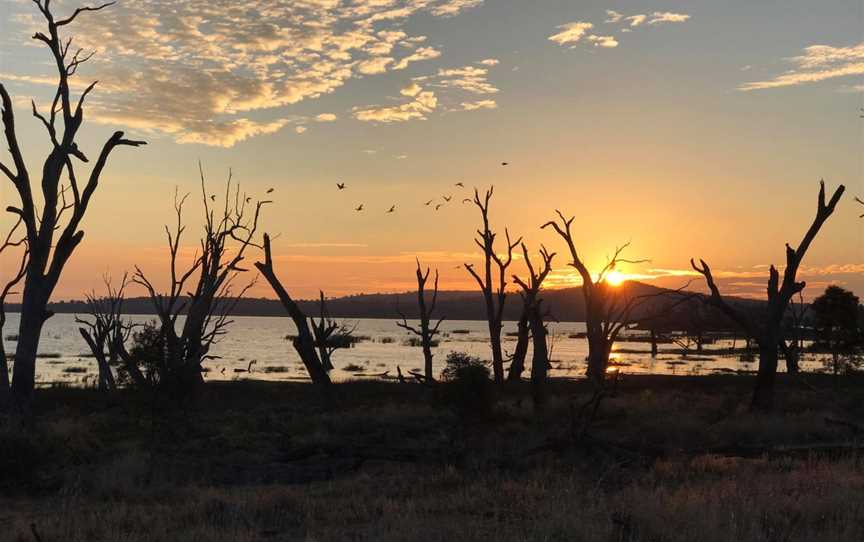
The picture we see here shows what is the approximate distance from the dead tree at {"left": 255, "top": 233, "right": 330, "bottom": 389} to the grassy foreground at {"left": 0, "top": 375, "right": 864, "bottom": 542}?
8.59 ft

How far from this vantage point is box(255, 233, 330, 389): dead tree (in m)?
29.1

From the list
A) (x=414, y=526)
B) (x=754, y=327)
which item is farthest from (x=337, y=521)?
(x=754, y=327)

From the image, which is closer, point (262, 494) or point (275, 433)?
point (262, 494)

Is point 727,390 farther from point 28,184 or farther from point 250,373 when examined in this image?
point 250,373

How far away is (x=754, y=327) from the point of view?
2505 centimetres

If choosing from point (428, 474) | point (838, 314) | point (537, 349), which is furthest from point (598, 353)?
point (838, 314)

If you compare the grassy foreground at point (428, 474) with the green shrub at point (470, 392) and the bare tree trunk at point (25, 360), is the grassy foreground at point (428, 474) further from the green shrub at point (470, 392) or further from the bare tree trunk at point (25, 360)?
the bare tree trunk at point (25, 360)

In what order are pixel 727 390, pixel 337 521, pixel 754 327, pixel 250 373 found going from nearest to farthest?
pixel 337 521 → pixel 754 327 → pixel 727 390 → pixel 250 373

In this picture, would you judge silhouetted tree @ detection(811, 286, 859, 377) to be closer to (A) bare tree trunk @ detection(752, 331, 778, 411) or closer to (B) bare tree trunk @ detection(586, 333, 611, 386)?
(B) bare tree trunk @ detection(586, 333, 611, 386)

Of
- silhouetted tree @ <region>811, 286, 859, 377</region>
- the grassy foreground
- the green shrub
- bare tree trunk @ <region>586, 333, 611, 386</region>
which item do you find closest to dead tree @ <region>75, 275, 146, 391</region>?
the grassy foreground

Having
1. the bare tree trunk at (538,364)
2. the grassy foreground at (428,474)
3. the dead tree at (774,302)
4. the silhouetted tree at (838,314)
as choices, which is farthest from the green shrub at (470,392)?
the silhouetted tree at (838,314)

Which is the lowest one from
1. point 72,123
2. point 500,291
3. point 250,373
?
point 250,373

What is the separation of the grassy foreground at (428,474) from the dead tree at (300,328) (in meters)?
2.62

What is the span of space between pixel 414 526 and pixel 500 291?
28476mm
